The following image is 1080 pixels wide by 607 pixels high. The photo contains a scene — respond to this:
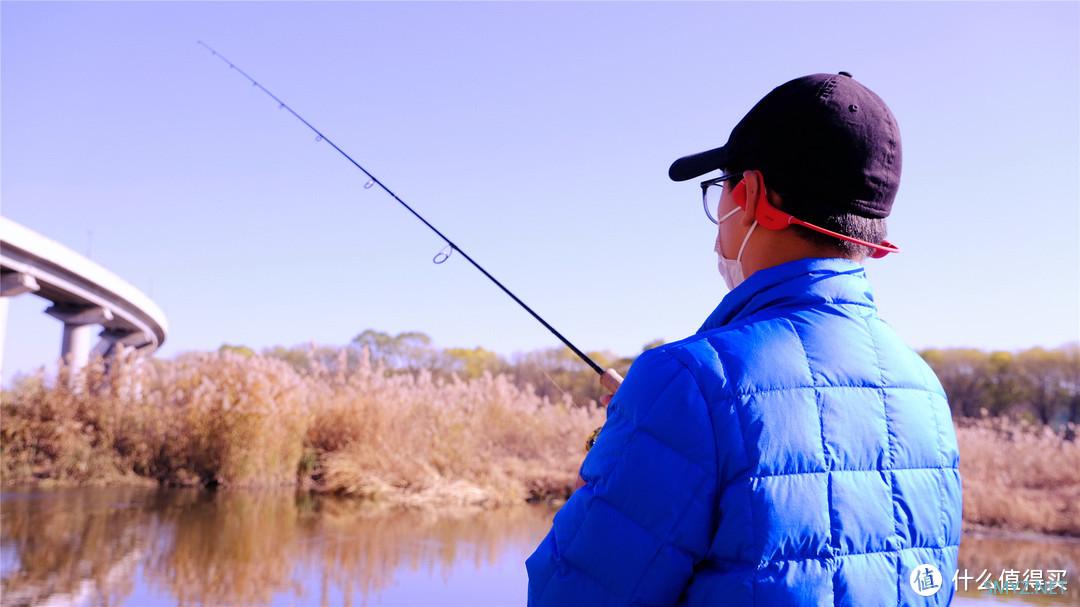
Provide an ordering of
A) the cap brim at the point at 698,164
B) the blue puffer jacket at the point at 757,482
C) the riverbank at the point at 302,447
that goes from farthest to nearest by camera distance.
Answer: the riverbank at the point at 302,447 → the cap brim at the point at 698,164 → the blue puffer jacket at the point at 757,482

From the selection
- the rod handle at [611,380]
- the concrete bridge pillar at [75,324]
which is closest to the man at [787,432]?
the rod handle at [611,380]

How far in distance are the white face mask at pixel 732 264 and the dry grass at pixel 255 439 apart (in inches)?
271

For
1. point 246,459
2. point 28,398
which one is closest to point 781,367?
point 246,459

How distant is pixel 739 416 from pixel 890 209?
0.51 metres

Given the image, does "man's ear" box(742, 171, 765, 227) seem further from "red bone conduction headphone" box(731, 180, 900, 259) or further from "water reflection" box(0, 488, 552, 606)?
"water reflection" box(0, 488, 552, 606)

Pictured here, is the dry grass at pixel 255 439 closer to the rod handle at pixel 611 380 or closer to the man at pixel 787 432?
the rod handle at pixel 611 380

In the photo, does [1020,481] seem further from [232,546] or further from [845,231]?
[845,231]

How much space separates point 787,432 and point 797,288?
254 mm

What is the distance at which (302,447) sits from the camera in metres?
9.12

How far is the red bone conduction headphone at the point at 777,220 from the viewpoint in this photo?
133 centimetres

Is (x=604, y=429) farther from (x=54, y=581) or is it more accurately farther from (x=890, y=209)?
(x=54, y=581)

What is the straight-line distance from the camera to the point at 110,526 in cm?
622

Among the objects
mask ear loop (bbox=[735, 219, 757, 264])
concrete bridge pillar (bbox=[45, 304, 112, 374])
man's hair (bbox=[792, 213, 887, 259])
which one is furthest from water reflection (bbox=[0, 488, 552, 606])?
concrete bridge pillar (bbox=[45, 304, 112, 374])

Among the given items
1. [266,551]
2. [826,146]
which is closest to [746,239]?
[826,146]
